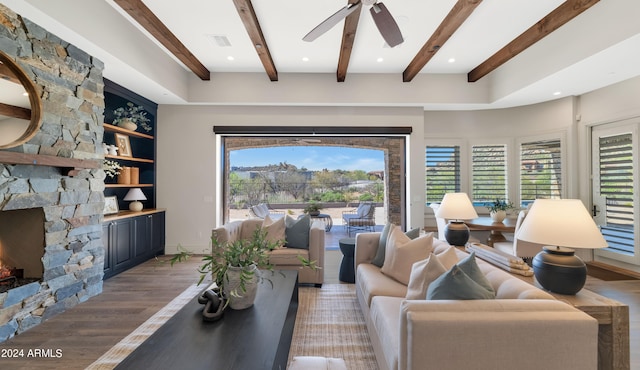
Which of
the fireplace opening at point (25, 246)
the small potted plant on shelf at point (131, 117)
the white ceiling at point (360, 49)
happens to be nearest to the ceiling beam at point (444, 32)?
the white ceiling at point (360, 49)

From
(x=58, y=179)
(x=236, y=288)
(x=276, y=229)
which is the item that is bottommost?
(x=236, y=288)

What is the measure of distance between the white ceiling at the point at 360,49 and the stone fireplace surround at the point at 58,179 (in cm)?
21

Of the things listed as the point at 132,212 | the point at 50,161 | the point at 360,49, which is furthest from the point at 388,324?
the point at 132,212

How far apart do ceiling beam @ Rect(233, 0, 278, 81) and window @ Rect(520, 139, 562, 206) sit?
16.4 feet

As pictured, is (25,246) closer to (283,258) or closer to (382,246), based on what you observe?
(283,258)

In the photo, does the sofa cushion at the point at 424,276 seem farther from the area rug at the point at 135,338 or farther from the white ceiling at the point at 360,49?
the white ceiling at the point at 360,49

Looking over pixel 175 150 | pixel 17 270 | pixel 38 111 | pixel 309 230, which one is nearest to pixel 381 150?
pixel 309 230

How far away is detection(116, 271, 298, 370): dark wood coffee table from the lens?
1.35m

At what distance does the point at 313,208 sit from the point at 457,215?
2.98 metres

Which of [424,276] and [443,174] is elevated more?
[443,174]

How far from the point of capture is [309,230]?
373 centimetres

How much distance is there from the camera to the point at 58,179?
279 cm

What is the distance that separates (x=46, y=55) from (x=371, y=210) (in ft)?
16.5

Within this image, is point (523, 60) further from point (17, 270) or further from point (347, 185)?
point (17, 270)
